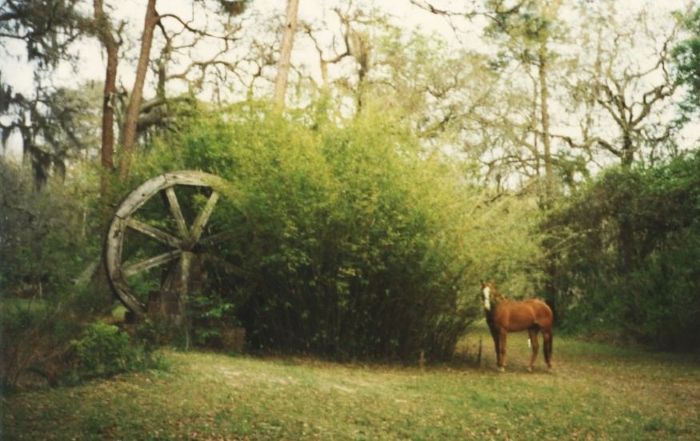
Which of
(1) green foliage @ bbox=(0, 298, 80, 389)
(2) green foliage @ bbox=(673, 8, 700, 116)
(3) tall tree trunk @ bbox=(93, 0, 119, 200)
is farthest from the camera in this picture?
(3) tall tree trunk @ bbox=(93, 0, 119, 200)

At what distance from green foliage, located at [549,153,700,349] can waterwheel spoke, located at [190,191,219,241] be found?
30.2 ft

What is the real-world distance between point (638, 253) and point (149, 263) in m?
12.5

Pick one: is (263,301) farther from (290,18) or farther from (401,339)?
(290,18)

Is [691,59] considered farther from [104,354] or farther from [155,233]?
[104,354]

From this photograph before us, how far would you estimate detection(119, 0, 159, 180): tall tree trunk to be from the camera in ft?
48.7

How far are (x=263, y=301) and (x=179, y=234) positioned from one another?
5.85 ft

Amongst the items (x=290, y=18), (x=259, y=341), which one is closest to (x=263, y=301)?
(x=259, y=341)

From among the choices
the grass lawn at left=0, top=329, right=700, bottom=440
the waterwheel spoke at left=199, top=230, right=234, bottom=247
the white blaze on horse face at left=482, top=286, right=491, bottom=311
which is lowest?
the grass lawn at left=0, top=329, right=700, bottom=440

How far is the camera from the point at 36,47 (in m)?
8.52

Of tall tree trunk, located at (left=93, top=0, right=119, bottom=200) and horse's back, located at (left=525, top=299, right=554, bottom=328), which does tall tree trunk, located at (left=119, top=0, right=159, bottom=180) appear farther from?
horse's back, located at (left=525, top=299, right=554, bottom=328)

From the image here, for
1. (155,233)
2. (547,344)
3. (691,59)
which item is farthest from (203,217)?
(691,59)

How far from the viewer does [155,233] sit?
11852 mm

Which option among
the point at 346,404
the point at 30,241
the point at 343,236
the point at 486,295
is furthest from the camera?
the point at 486,295

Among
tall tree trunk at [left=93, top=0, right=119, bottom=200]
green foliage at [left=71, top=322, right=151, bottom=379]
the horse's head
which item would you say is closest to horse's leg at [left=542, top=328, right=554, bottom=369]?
the horse's head
